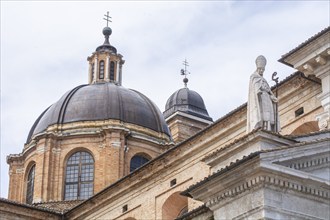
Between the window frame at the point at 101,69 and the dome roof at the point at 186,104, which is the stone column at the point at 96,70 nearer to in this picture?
the window frame at the point at 101,69

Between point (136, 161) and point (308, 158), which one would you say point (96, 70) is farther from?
point (308, 158)

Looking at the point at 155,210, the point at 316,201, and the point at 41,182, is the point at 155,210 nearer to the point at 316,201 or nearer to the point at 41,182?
the point at 41,182

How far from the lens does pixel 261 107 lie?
53.6ft

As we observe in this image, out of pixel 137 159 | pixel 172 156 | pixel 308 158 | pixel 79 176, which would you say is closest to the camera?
pixel 308 158

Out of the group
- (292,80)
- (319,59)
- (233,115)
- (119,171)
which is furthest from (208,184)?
(119,171)

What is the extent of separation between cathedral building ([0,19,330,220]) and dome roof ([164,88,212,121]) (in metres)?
0.08

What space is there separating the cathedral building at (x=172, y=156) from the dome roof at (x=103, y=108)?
6 centimetres

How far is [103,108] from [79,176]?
3.57m

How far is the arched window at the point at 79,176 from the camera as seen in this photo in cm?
3850

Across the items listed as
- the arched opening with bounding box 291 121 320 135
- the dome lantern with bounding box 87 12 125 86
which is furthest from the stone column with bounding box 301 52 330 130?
the dome lantern with bounding box 87 12 125 86

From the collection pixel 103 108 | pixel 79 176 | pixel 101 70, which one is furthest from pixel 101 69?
pixel 79 176

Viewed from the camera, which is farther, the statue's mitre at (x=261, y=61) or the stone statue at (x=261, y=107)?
the statue's mitre at (x=261, y=61)

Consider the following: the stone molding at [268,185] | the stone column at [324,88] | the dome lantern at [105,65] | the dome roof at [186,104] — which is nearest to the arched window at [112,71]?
the dome lantern at [105,65]

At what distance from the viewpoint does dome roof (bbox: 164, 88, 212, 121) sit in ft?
153
